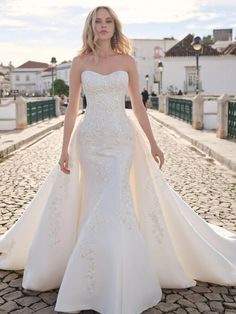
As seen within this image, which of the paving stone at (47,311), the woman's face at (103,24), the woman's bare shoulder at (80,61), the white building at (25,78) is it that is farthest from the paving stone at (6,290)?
the white building at (25,78)

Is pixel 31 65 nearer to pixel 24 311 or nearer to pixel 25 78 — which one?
pixel 25 78

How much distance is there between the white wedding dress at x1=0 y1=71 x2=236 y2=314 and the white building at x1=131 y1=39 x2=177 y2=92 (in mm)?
59251

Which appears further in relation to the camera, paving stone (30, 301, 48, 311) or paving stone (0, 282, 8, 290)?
paving stone (0, 282, 8, 290)

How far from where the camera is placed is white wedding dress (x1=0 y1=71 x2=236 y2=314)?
3.07 meters

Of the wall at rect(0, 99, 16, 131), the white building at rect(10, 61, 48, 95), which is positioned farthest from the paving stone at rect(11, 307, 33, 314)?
the white building at rect(10, 61, 48, 95)

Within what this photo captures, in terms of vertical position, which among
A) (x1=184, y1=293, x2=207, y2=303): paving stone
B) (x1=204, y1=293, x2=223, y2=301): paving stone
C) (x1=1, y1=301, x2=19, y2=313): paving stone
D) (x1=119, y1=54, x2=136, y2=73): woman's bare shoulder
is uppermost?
(x1=119, y1=54, x2=136, y2=73): woman's bare shoulder

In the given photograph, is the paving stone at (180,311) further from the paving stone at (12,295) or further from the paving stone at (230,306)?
the paving stone at (12,295)

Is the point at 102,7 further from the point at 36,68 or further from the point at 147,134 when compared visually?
the point at 36,68

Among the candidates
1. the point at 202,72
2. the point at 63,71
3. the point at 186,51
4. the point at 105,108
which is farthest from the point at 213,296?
the point at 63,71

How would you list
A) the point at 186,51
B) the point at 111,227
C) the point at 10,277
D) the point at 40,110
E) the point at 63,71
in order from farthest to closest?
the point at 63,71 < the point at 186,51 < the point at 40,110 < the point at 10,277 < the point at 111,227

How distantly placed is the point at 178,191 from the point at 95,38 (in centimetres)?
437

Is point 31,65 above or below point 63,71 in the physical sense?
above

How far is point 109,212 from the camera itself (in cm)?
316

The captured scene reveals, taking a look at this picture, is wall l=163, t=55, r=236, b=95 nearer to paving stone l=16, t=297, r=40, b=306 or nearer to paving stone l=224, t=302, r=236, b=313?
paving stone l=224, t=302, r=236, b=313
